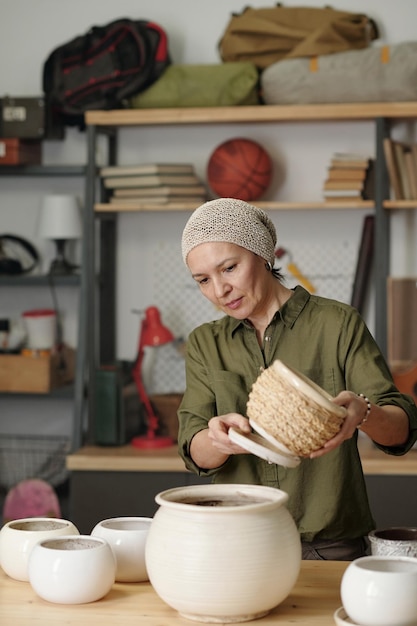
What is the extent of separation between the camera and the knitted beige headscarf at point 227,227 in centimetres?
208

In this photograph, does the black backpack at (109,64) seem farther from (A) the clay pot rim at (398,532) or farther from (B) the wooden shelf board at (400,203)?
(A) the clay pot rim at (398,532)

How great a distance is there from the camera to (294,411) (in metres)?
1.53

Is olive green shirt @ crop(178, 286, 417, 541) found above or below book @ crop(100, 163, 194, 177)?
below

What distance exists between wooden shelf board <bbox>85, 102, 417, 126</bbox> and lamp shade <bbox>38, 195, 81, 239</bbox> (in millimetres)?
390

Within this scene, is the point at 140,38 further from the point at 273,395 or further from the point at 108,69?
the point at 273,395

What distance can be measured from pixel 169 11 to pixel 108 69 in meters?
0.53

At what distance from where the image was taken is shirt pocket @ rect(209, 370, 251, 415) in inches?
86.7

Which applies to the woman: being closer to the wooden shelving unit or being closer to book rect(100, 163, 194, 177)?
the wooden shelving unit

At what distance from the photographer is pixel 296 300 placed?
223cm

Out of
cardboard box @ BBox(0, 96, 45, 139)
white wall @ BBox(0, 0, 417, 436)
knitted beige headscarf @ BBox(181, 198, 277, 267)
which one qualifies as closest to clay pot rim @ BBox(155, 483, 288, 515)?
knitted beige headscarf @ BBox(181, 198, 277, 267)

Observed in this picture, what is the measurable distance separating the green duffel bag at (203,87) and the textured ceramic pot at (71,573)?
291 cm

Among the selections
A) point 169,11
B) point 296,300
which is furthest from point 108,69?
point 296,300

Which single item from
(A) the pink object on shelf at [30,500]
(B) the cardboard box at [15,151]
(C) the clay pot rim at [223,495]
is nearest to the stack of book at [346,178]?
(B) the cardboard box at [15,151]

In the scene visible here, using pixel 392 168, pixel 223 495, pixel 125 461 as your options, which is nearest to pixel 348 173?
pixel 392 168
